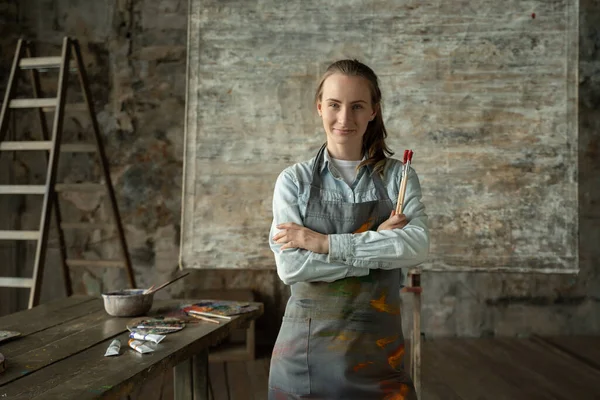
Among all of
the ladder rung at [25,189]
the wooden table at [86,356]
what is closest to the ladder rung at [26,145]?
the ladder rung at [25,189]

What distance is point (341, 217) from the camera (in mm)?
1575

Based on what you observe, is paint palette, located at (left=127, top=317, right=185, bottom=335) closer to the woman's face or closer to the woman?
A: the woman

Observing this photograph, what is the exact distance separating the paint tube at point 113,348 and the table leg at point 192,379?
0.53 metres

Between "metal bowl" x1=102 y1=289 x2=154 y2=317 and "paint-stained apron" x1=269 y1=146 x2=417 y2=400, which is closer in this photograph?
"paint-stained apron" x1=269 y1=146 x2=417 y2=400

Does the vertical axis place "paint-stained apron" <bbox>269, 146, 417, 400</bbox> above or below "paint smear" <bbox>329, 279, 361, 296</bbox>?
below

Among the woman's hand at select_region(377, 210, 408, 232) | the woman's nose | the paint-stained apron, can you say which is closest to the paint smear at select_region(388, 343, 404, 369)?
the paint-stained apron

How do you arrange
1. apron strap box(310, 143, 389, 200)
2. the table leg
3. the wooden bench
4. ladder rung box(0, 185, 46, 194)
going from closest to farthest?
apron strap box(310, 143, 389, 200) → the table leg → ladder rung box(0, 185, 46, 194) → the wooden bench

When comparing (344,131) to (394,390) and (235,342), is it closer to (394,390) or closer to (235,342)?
(394,390)

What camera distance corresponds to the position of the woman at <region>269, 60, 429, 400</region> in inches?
56.9

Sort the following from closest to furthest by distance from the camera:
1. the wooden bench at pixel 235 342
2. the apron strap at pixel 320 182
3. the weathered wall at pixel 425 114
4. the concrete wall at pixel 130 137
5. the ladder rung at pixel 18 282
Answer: the apron strap at pixel 320 182 < the ladder rung at pixel 18 282 < the weathered wall at pixel 425 114 < the wooden bench at pixel 235 342 < the concrete wall at pixel 130 137

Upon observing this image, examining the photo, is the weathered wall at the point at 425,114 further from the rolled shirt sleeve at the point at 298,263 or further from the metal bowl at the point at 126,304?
the rolled shirt sleeve at the point at 298,263

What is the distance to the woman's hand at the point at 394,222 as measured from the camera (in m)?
1.52

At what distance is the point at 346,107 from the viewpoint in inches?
60.6

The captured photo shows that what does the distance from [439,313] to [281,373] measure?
3.05 metres
